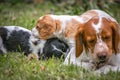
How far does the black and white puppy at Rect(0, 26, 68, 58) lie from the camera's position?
19.7 feet

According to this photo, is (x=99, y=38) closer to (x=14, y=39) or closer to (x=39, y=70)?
(x=39, y=70)

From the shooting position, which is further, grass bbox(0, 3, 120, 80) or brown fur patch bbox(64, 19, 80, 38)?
brown fur patch bbox(64, 19, 80, 38)

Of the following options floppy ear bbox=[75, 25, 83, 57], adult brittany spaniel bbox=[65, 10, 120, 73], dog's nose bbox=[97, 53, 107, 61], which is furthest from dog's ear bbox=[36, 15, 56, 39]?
dog's nose bbox=[97, 53, 107, 61]

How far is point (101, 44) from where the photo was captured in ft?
16.9

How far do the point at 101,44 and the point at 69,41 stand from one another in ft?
2.82

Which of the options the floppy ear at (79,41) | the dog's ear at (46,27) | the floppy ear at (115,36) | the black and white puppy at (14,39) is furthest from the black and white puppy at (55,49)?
the floppy ear at (115,36)

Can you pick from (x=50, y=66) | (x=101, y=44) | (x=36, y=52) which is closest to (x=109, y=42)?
(x=101, y=44)

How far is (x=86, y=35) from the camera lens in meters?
5.27

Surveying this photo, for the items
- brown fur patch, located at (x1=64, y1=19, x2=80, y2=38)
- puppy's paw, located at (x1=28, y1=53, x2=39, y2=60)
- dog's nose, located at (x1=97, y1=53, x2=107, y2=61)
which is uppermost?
brown fur patch, located at (x1=64, y1=19, x2=80, y2=38)

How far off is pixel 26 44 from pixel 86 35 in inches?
45.2

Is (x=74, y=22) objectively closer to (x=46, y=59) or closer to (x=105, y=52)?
(x=46, y=59)

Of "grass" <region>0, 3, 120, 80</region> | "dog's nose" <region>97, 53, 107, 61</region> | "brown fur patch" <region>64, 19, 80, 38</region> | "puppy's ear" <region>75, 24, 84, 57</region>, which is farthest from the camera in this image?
"brown fur patch" <region>64, 19, 80, 38</region>

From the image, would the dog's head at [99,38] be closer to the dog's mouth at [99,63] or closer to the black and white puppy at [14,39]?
the dog's mouth at [99,63]

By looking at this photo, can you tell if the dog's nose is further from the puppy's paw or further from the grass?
the puppy's paw
